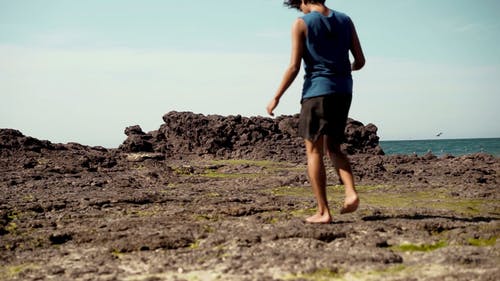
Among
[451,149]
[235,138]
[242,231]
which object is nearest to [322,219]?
[242,231]

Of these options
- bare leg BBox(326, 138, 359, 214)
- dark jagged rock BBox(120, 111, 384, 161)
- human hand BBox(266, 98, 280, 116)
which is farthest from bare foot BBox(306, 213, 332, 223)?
dark jagged rock BBox(120, 111, 384, 161)

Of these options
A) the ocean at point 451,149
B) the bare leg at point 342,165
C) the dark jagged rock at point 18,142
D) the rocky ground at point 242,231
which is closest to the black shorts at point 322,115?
the bare leg at point 342,165

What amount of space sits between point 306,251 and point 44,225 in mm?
2995

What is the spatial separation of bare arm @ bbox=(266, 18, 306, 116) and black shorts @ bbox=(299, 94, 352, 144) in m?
0.24

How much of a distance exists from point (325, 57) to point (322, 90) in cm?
34

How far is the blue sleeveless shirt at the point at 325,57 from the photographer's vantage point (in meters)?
4.69

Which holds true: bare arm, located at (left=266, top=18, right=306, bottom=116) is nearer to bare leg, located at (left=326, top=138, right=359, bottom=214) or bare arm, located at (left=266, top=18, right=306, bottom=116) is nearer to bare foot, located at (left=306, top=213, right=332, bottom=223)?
bare leg, located at (left=326, top=138, right=359, bottom=214)

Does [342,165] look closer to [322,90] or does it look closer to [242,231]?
[322,90]

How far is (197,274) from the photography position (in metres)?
3.18

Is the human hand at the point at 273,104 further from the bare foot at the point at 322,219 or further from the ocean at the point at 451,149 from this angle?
the ocean at the point at 451,149

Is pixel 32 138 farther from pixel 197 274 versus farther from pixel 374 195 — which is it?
pixel 197 274

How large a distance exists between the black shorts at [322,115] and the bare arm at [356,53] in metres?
0.59

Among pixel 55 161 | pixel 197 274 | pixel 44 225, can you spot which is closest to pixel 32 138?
pixel 55 161

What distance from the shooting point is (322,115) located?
4633 mm
